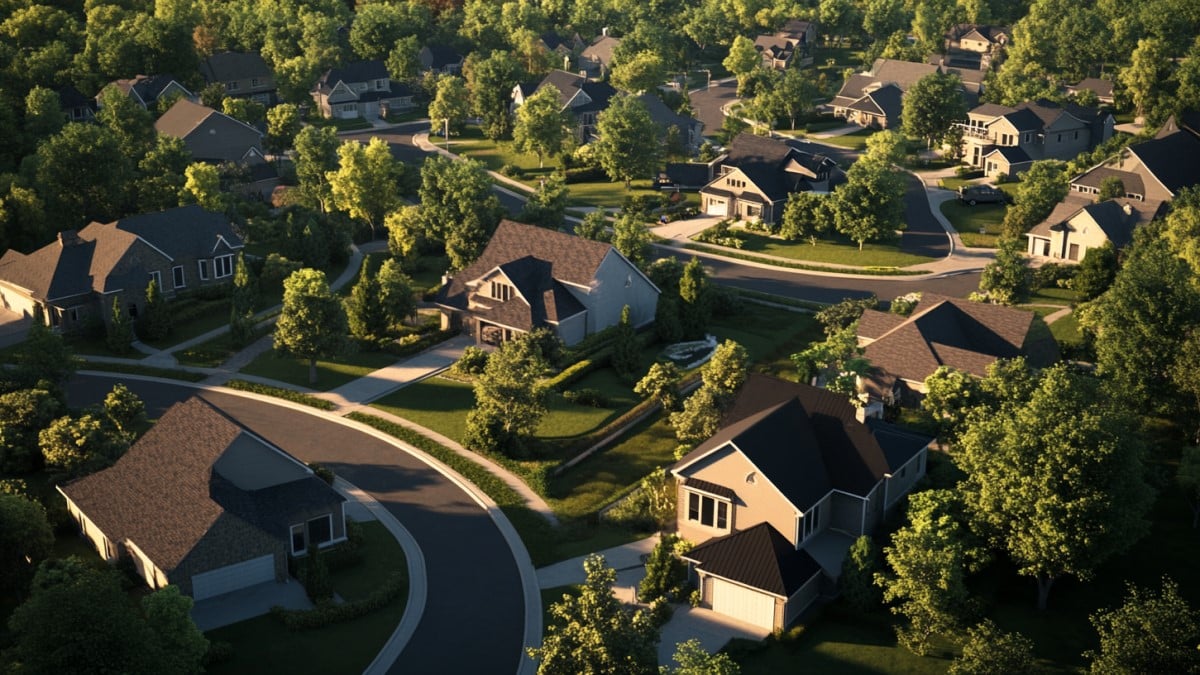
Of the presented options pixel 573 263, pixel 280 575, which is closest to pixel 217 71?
pixel 573 263

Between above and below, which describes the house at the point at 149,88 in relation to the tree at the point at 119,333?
above

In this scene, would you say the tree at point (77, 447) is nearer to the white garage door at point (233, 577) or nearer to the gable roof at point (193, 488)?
the gable roof at point (193, 488)

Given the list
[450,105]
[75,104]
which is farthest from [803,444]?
[75,104]

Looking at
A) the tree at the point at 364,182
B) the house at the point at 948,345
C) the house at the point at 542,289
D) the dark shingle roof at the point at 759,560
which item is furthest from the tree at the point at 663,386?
the tree at the point at 364,182

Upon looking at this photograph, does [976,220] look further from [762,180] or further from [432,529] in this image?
[432,529]

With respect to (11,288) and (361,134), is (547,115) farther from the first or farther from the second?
(11,288)

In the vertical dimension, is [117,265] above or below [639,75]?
below

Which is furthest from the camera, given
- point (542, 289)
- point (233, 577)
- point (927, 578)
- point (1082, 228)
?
point (1082, 228)
